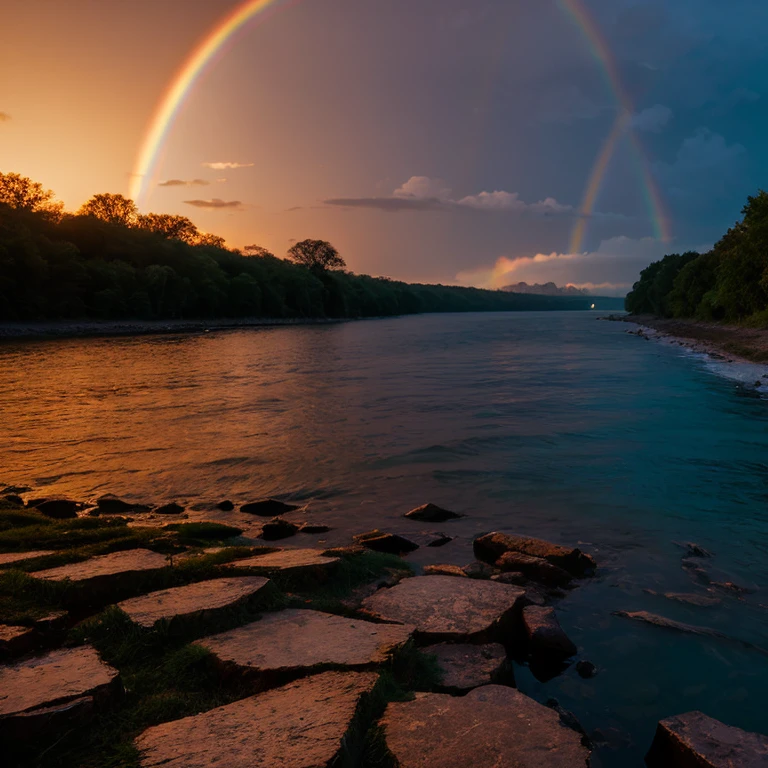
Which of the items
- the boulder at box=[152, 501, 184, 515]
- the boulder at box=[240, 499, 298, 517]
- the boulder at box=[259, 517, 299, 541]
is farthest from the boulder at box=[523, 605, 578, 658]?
the boulder at box=[152, 501, 184, 515]

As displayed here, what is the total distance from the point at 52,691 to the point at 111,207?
13763cm

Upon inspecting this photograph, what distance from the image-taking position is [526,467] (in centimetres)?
1375

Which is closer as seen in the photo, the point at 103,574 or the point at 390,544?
the point at 103,574

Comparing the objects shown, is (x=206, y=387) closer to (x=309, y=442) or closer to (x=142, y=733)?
(x=309, y=442)

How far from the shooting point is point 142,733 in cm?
364

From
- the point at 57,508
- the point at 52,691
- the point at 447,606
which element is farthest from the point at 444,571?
the point at 57,508

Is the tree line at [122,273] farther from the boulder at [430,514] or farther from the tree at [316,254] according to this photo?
the boulder at [430,514]

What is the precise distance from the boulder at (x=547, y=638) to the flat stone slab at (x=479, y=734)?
4.24 feet

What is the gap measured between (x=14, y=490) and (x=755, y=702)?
1282 centimetres

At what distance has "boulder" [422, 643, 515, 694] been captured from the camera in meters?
4.62

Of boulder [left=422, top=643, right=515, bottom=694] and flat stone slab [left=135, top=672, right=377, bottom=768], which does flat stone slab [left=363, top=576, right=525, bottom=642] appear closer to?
boulder [left=422, top=643, right=515, bottom=694]

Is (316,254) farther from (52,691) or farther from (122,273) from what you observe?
(52,691)

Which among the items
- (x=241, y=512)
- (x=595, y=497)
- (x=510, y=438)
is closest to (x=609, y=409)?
(x=510, y=438)

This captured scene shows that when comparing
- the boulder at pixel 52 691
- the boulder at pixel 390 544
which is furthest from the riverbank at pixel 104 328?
the boulder at pixel 52 691
